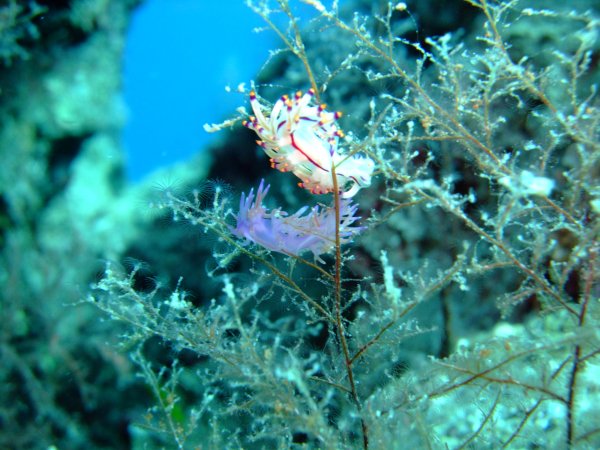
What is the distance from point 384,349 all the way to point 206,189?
Answer: 1.47 m

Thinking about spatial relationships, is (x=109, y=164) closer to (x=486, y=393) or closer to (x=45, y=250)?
(x=45, y=250)

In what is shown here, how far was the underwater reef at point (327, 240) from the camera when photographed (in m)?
1.93

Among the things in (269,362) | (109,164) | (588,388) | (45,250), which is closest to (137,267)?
(269,362)

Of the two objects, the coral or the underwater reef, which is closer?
the coral

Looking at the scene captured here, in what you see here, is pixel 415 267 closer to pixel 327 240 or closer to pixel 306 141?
pixel 327 240

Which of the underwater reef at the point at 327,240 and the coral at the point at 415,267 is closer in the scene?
the coral at the point at 415,267

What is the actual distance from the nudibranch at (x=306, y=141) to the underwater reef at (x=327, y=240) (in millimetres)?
14

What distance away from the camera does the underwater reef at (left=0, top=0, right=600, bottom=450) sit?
76.2 inches

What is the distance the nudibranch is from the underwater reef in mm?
14

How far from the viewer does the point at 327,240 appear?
2115 mm

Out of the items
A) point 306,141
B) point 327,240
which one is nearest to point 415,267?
point 327,240

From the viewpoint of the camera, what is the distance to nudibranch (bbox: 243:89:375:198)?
187cm

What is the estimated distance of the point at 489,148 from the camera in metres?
2.11

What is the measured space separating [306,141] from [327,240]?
530 millimetres
